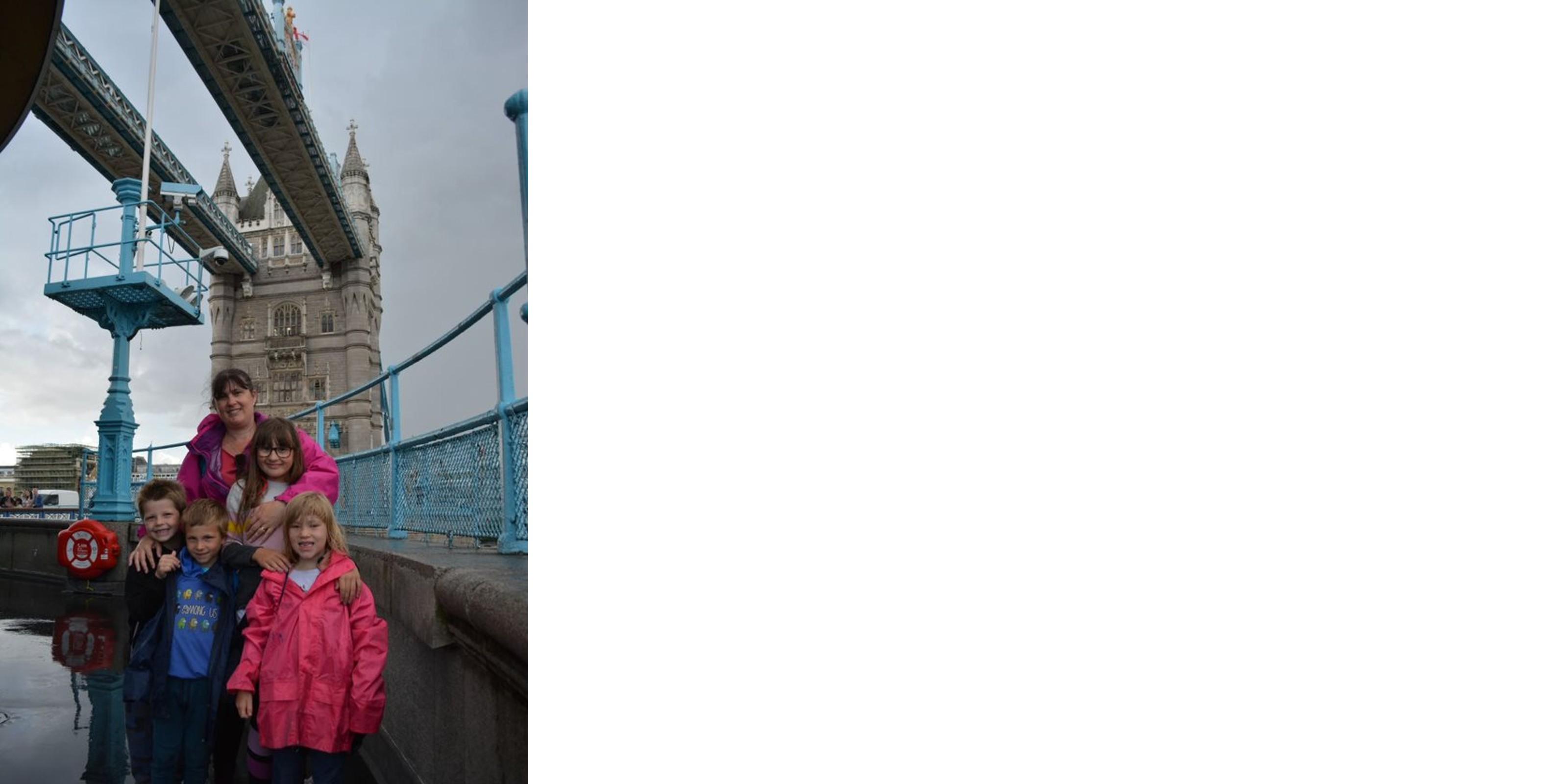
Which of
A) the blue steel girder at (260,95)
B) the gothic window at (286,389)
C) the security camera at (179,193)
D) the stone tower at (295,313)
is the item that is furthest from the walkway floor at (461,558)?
the gothic window at (286,389)

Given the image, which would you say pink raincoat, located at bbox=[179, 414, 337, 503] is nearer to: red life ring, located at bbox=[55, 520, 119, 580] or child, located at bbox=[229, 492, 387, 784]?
child, located at bbox=[229, 492, 387, 784]

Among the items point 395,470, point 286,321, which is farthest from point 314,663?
point 286,321

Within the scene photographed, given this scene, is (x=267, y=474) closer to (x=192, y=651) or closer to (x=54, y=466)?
(x=192, y=651)

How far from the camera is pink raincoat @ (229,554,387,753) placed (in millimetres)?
1640

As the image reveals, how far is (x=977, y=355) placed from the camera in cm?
114

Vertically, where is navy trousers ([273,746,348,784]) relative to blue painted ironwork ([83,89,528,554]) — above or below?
below

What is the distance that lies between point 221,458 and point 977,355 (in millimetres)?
2045

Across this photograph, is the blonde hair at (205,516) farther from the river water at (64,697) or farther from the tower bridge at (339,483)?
the river water at (64,697)

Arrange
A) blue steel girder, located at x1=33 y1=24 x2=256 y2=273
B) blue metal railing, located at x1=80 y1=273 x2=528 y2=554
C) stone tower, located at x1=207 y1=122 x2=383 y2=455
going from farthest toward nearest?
stone tower, located at x1=207 y1=122 x2=383 y2=455 < blue steel girder, located at x1=33 y1=24 x2=256 y2=273 < blue metal railing, located at x1=80 y1=273 x2=528 y2=554

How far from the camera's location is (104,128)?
9938 mm

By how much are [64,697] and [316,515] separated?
283 cm

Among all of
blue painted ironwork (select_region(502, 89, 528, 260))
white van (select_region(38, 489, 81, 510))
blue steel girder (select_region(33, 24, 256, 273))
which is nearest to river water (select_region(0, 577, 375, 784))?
blue painted ironwork (select_region(502, 89, 528, 260))

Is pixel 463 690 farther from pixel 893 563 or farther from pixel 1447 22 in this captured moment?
pixel 1447 22

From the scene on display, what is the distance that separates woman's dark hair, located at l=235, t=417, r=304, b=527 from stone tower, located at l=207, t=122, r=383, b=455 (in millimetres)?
25672
